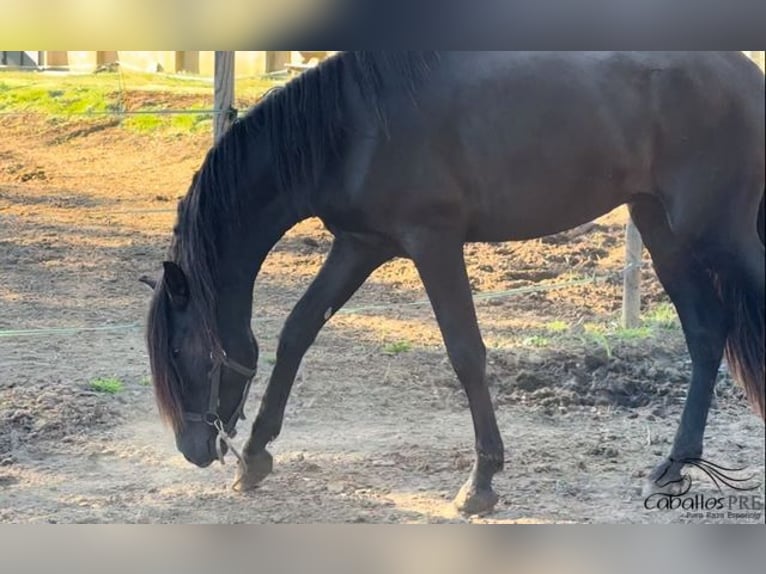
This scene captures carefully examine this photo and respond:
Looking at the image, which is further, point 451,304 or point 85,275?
point 85,275

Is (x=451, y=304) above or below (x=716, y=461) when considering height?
above

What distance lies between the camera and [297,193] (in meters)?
2.64

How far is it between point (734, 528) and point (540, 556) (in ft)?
1.75

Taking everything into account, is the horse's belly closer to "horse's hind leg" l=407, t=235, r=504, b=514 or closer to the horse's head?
"horse's hind leg" l=407, t=235, r=504, b=514

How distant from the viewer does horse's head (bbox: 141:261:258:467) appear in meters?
2.64

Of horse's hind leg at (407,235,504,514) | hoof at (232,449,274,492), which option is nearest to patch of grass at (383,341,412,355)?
horse's hind leg at (407,235,504,514)

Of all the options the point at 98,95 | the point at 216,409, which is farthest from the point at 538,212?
the point at 98,95

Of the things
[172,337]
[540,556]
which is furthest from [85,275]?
[540,556]

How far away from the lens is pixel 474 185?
2.62 meters

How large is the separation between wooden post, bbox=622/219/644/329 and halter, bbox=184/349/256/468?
105 centimetres

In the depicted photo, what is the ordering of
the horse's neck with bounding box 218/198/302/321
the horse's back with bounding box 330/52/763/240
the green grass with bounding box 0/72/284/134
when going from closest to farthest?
the horse's back with bounding box 330/52/763/240, the horse's neck with bounding box 218/198/302/321, the green grass with bounding box 0/72/284/134
